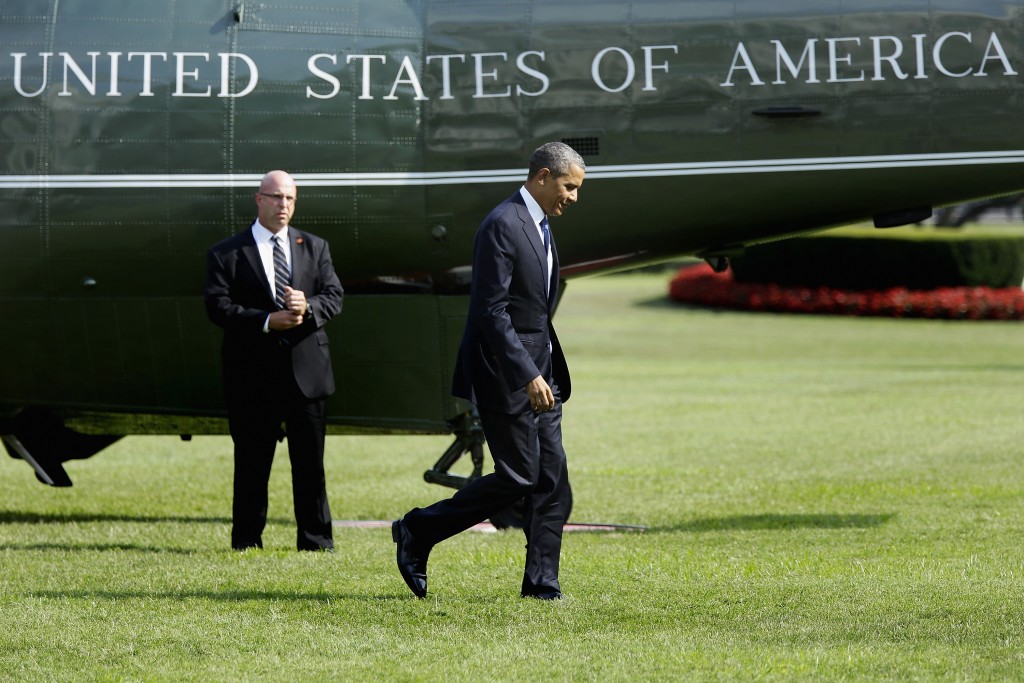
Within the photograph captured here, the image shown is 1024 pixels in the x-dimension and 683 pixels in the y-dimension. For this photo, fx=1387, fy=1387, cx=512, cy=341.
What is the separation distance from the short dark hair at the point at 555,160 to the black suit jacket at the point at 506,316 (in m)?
0.19

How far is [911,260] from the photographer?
32812 millimetres

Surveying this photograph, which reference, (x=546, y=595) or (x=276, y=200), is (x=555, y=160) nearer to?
(x=546, y=595)

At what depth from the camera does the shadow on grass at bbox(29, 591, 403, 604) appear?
632 centimetres

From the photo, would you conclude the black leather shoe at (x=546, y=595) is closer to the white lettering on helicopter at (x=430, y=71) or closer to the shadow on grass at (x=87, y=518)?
the white lettering on helicopter at (x=430, y=71)

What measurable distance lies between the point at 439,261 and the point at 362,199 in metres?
0.61

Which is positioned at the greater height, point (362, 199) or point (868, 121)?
point (868, 121)

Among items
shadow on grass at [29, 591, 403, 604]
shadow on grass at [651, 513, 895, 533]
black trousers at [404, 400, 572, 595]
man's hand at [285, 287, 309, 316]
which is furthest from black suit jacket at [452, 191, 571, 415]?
shadow on grass at [651, 513, 895, 533]

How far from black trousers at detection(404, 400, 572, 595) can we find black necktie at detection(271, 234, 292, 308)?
6.46ft

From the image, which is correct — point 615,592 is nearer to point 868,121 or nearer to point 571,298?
point 868,121

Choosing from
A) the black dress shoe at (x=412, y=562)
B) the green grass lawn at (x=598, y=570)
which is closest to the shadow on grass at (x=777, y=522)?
the green grass lawn at (x=598, y=570)

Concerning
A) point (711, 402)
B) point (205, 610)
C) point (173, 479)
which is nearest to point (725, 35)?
point (205, 610)

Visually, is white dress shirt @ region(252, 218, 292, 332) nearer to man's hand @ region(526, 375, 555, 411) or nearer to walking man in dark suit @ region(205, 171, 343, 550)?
walking man in dark suit @ region(205, 171, 343, 550)

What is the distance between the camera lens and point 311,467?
7.73 meters

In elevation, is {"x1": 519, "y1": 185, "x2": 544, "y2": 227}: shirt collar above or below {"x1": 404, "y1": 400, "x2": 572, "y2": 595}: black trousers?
above
